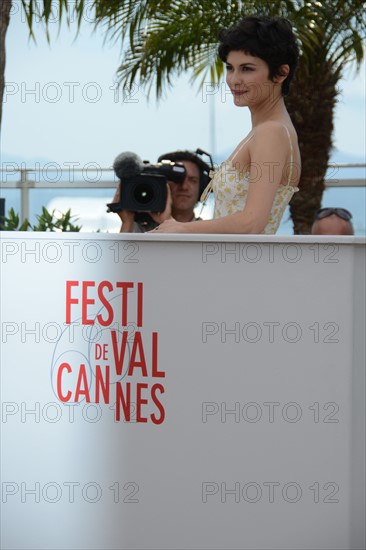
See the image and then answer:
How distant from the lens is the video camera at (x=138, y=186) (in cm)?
314

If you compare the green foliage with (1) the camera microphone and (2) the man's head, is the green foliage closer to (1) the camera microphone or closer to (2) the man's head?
(2) the man's head

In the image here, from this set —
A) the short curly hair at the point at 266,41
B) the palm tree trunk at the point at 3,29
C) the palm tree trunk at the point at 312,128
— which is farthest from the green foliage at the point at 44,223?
the short curly hair at the point at 266,41

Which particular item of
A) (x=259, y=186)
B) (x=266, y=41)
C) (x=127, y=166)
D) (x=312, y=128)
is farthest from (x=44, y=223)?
(x=259, y=186)

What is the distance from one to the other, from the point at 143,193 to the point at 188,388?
1.38 metres

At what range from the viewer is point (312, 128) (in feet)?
29.0

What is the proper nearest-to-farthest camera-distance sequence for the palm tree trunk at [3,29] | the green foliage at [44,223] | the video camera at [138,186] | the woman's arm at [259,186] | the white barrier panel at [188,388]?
the white barrier panel at [188,388] → the woman's arm at [259,186] → the video camera at [138,186] → the palm tree trunk at [3,29] → the green foliage at [44,223]

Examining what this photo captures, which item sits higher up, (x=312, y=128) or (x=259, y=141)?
(x=312, y=128)

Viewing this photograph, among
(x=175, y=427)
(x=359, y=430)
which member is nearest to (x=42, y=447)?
(x=175, y=427)

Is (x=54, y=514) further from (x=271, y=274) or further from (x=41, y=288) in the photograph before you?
(x=271, y=274)

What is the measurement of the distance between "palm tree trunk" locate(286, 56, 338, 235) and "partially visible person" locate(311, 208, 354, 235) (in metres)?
4.68

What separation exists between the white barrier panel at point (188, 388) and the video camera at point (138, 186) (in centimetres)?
123

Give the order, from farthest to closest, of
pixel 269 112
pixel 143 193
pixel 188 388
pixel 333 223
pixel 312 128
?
1. pixel 312 128
2. pixel 333 223
3. pixel 143 193
4. pixel 269 112
5. pixel 188 388

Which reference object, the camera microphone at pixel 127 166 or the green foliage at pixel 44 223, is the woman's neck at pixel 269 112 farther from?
the green foliage at pixel 44 223

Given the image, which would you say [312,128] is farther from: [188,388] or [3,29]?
[188,388]
